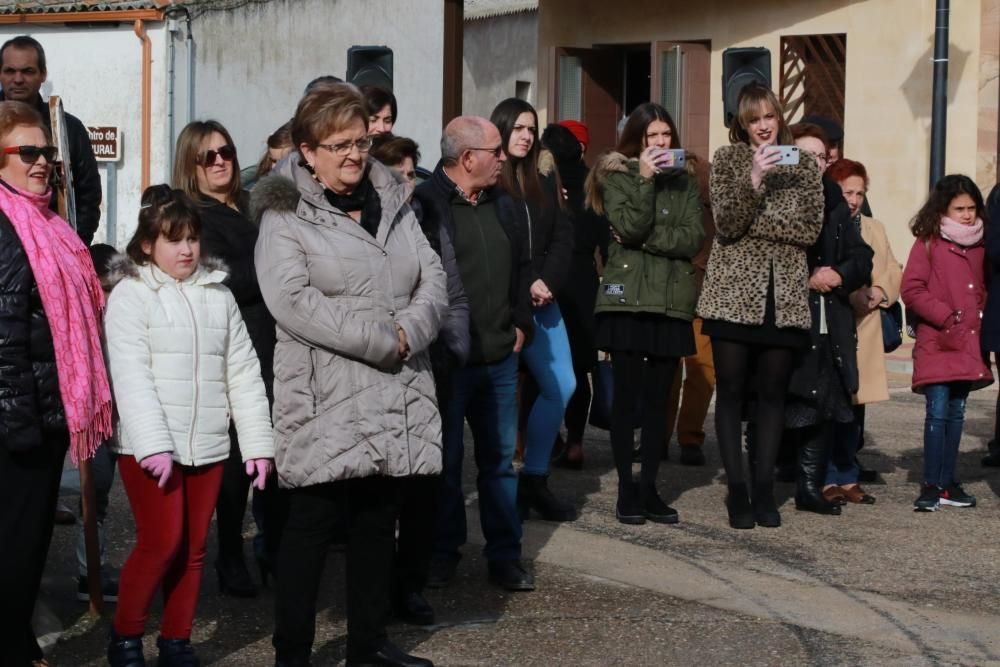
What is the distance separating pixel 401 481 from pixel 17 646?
1.28 m

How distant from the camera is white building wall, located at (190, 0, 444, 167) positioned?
25.4 meters

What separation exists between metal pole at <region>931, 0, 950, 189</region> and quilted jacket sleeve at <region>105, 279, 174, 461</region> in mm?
12467

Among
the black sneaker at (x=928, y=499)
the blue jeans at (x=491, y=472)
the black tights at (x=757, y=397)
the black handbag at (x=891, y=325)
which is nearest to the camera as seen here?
the blue jeans at (x=491, y=472)

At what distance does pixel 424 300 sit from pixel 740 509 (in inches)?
123

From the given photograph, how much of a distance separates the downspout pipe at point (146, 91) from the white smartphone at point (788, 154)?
62.0ft

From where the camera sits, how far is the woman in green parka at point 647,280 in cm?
A: 806

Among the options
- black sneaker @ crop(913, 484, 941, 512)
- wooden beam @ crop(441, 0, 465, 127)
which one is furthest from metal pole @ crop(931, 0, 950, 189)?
black sneaker @ crop(913, 484, 941, 512)

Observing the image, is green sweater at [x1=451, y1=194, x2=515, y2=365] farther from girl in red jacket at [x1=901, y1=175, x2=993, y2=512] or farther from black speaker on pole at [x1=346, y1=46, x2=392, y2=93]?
black speaker on pole at [x1=346, y1=46, x2=392, y2=93]

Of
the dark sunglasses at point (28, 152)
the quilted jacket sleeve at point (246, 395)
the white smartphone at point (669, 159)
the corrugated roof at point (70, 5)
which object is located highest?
the corrugated roof at point (70, 5)

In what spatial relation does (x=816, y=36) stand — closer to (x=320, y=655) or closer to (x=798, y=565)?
(x=798, y=565)

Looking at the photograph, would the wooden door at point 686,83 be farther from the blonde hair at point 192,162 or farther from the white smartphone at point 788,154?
the blonde hair at point 192,162

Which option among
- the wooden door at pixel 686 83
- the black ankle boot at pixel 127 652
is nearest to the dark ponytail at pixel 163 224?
the black ankle boot at pixel 127 652

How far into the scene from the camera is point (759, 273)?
8.03m

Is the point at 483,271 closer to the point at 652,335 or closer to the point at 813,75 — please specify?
the point at 652,335
